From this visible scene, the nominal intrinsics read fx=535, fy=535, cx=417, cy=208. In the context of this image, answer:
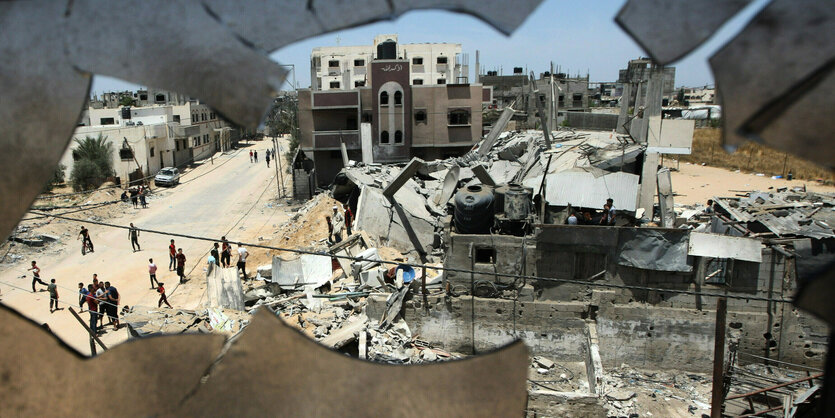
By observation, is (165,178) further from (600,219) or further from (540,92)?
(600,219)

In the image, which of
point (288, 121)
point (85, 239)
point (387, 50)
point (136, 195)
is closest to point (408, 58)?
point (288, 121)

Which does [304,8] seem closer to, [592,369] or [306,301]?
[592,369]

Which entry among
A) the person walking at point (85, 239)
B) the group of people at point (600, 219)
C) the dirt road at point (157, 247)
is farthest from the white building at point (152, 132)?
the group of people at point (600, 219)

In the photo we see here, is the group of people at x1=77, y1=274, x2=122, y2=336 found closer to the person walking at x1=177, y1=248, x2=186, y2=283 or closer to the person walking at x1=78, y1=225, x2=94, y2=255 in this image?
the person walking at x1=177, y1=248, x2=186, y2=283

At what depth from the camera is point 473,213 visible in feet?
40.8

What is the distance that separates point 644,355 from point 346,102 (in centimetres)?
1900

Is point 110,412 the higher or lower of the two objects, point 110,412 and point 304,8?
the lower

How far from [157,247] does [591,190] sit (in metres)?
14.4

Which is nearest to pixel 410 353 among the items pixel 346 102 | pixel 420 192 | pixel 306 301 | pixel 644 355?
pixel 306 301

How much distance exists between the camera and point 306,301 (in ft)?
40.1

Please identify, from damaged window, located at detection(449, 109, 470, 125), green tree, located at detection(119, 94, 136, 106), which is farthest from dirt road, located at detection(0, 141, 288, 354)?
damaged window, located at detection(449, 109, 470, 125)

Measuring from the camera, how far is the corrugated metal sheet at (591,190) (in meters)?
12.2

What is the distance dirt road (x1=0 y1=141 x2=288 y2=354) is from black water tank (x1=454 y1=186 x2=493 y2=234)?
6.82 metres

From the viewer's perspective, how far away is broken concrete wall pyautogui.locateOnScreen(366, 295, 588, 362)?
37.0 ft
